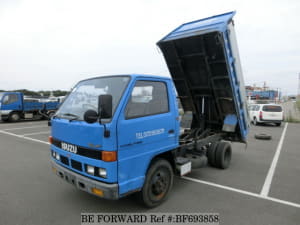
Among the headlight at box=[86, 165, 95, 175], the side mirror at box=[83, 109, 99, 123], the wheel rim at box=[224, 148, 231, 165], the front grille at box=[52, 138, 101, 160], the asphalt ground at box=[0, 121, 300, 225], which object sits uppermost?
the side mirror at box=[83, 109, 99, 123]

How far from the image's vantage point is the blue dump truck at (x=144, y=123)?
2627mm

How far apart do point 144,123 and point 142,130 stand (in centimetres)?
11

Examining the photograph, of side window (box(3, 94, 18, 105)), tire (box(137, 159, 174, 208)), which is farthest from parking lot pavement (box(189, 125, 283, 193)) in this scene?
side window (box(3, 94, 18, 105))

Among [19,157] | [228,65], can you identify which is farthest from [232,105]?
[19,157]

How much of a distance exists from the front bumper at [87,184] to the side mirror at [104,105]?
96 centimetres

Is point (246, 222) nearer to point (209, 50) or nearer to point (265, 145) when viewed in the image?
point (209, 50)

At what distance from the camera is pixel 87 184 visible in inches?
109

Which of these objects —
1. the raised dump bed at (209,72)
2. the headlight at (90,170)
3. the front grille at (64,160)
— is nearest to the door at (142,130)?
the headlight at (90,170)

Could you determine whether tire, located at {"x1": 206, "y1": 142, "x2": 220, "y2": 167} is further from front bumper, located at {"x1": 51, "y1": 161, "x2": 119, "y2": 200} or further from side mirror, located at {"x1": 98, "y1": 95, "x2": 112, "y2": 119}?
side mirror, located at {"x1": 98, "y1": 95, "x2": 112, "y2": 119}

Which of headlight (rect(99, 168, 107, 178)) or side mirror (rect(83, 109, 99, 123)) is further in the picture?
headlight (rect(99, 168, 107, 178))

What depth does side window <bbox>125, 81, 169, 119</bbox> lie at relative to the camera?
114 inches

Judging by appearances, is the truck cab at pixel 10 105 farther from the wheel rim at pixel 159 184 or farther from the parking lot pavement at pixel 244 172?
the wheel rim at pixel 159 184

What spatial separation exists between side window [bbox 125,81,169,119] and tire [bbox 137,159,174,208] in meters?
0.90

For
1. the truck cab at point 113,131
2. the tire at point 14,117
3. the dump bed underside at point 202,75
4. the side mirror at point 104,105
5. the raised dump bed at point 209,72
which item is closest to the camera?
the side mirror at point 104,105
